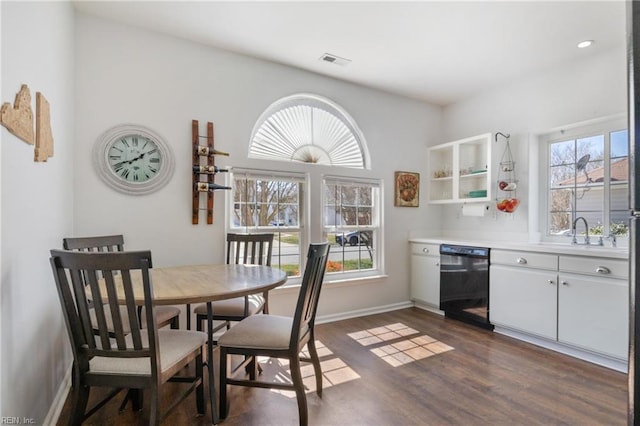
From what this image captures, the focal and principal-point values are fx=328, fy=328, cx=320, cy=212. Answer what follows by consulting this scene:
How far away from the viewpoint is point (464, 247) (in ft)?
11.6

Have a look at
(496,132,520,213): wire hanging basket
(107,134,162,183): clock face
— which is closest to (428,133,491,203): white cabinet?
(496,132,520,213): wire hanging basket

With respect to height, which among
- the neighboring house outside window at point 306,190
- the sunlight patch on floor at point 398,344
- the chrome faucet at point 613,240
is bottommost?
the sunlight patch on floor at point 398,344

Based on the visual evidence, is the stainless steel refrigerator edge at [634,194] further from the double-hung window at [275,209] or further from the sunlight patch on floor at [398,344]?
the double-hung window at [275,209]

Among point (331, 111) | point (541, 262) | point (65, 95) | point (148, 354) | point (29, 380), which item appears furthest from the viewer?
point (331, 111)

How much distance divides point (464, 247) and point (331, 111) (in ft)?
6.93

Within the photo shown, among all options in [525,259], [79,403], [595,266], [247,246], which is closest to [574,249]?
[595,266]

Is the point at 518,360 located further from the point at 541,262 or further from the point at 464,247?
the point at 464,247

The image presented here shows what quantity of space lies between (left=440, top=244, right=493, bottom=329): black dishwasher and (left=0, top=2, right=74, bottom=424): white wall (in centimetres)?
347

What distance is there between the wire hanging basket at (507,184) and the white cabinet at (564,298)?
67cm

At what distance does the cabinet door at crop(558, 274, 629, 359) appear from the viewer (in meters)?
2.40

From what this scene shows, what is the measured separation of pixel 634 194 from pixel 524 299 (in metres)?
2.68

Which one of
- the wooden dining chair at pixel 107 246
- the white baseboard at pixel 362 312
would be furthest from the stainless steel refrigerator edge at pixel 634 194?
the white baseboard at pixel 362 312

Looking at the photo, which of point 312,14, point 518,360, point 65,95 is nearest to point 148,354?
point 65,95

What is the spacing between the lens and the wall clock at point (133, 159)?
2582 mm
